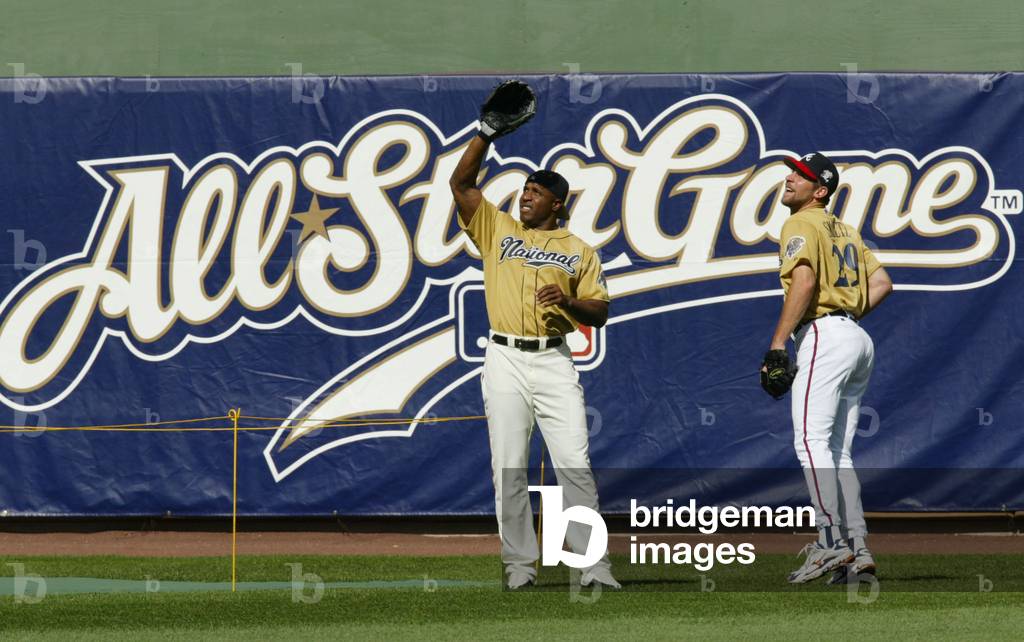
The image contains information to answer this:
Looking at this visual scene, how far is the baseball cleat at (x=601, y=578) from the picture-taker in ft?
19.7

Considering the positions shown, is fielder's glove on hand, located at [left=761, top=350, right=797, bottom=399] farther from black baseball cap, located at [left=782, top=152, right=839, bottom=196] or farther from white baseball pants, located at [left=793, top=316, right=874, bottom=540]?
black baseball cap, located at [left=782, top=152, right=839, bottom=196]

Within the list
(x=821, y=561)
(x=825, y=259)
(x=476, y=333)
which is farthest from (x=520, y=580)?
(x=476, y=333)

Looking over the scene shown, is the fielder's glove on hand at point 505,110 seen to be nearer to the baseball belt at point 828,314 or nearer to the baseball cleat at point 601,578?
the baseball belt at point 828,314

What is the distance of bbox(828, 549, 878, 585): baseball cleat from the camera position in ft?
19.3

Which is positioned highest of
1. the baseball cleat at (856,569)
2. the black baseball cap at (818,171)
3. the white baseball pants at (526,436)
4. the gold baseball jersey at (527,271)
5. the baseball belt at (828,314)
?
the black baseball cap at (818,171)

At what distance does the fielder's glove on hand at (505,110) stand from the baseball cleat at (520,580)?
184 centimetres

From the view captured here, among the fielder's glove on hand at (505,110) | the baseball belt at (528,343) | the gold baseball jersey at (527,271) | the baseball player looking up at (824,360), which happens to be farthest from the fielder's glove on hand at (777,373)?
the fielder's glove on hand at (505,110)

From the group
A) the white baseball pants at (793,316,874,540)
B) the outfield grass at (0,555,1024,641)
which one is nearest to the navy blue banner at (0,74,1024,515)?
the outfield grass at (0,555,1024,641)

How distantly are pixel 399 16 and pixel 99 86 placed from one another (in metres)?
2.05

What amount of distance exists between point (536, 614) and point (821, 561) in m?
1.33

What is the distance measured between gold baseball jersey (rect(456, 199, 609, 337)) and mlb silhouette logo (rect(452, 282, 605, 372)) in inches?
114

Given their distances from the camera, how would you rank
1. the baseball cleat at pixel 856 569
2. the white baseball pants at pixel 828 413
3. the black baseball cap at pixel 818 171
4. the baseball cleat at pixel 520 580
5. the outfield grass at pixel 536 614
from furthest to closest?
the black baseball cap at pixel 818 171, the baseball cleat at pixel 520 580, the white baseball pants at pixel 828 413, the baseball cleat at pixel 856 569, the outfield grass at pixel 536 614

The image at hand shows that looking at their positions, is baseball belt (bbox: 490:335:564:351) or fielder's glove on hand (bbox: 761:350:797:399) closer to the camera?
fielder's glove on hand (bbox: 761:350:797:399)

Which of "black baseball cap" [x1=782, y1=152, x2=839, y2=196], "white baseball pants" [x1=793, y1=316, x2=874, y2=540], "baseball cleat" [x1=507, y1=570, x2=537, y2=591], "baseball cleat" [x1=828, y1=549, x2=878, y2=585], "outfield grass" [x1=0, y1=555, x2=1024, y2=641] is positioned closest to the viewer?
"outfield grass" [x1=0, y1=555, x2=1024, y2=641]
